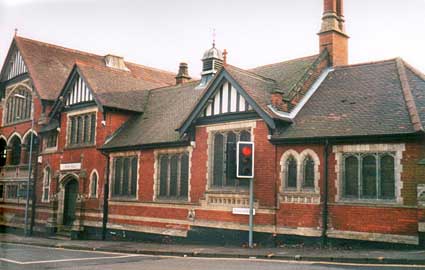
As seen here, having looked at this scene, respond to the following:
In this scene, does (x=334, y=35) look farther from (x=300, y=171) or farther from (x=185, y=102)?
(x=185, y=102)

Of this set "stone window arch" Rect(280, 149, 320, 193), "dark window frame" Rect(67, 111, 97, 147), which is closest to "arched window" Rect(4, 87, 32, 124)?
"dark window frame" Rect(67, 111, 97, 147)

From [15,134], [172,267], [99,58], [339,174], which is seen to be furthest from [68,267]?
[99,58]

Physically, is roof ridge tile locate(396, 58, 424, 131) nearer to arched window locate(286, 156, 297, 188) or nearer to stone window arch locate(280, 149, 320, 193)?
stone window arch locate(280, 149, 320, 193)

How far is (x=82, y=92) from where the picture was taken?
28.0 meters

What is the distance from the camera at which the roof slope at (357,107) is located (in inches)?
627

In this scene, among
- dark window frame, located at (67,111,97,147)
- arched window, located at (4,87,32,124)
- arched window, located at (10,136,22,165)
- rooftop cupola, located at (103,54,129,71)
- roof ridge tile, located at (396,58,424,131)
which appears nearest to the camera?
roof ridge tile, located at (396,58,424,131)

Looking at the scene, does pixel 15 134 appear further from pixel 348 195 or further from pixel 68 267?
pixel 348 195

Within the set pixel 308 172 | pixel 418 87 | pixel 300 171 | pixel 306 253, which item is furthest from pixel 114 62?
pixel 306 253

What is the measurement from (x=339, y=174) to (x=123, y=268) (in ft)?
26.0

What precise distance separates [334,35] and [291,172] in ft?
25.3

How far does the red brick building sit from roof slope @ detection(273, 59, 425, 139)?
0.06m

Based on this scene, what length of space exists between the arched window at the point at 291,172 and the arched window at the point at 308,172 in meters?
0.36

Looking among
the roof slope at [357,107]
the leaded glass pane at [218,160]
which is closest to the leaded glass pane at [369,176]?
the roof slope at [357,107]

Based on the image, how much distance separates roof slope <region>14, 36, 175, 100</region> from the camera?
104 ft
